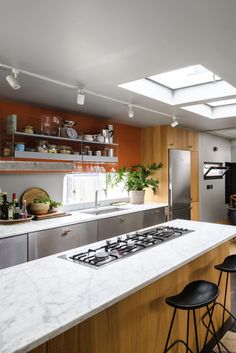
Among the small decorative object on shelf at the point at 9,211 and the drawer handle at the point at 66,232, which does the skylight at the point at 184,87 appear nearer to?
the drawer handle at the point at 66,232

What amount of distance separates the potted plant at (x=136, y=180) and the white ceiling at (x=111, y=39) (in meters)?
2.14

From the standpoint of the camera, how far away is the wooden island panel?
1.31 m

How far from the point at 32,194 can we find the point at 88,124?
146 cm

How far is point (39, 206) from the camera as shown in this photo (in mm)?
3406

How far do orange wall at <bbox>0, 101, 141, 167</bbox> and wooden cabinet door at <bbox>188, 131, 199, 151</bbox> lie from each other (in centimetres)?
111

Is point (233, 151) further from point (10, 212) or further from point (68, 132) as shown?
point (10, 212)

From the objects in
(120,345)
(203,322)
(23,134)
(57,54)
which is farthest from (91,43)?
(203,322)

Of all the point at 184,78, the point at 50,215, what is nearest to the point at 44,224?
the point at 50,215

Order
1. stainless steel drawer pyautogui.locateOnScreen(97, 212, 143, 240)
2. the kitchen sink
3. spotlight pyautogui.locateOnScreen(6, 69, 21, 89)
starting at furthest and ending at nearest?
the kitchen sink < stainless steel drawer pyautogui.locateOnScreen(97, 212, 143, 240) < spotlight pyautogui.locateOnScreen(6, 69, 21, 89)

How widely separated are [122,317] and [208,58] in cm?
194

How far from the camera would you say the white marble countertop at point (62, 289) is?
101 centimetres

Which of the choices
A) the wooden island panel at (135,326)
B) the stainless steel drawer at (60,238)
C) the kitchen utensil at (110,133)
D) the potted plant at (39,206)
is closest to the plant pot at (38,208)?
the potted plant at (39,206)

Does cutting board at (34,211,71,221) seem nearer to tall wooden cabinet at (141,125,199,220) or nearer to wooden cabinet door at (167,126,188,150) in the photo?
tall wooden cabinet at (141,125,199,220)

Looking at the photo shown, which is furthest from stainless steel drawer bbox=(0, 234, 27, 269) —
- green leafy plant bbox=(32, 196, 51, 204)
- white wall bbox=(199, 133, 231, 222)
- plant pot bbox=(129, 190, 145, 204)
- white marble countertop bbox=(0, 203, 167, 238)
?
white wall bbox=(199, 133, 231, 222)
